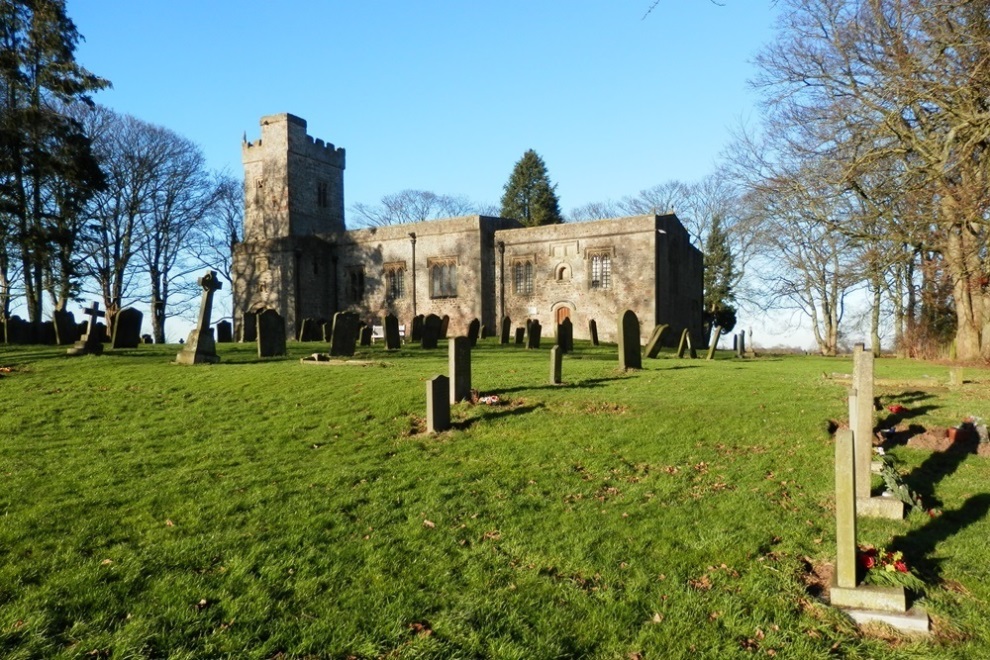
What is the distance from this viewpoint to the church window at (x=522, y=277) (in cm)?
3544

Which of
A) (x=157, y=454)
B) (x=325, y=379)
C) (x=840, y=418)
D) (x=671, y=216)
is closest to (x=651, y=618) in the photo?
(x=157, y=454)

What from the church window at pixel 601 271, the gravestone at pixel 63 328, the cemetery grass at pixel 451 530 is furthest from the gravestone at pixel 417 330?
the cemetery grass at pixel 451 530

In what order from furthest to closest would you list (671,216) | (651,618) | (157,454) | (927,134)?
(671,216) → (927,134) → (157,454) → (651,618)

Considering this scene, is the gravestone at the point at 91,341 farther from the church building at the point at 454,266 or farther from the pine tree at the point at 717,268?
the pine tree at the point at 717,268

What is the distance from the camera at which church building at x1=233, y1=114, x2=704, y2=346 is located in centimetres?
3331

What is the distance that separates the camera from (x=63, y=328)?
65.9ft

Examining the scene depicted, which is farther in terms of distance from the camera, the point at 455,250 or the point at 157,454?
the point at 455,250

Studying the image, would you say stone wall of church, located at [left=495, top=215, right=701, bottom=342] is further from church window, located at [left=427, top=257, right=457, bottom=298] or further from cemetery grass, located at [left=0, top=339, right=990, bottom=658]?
cemetery grass, located at [left=0, top=339, right=990, bottom=658]

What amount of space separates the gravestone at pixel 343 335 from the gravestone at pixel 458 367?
7.13 meters

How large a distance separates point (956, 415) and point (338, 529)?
915cm

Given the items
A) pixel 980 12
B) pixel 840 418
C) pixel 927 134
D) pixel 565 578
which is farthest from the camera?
pixel 927 134

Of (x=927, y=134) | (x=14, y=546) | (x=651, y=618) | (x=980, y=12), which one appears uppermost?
(x=980, y=12)

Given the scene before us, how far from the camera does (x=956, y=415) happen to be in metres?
10.0

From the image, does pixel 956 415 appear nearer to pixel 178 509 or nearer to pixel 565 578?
pixel 565 578
